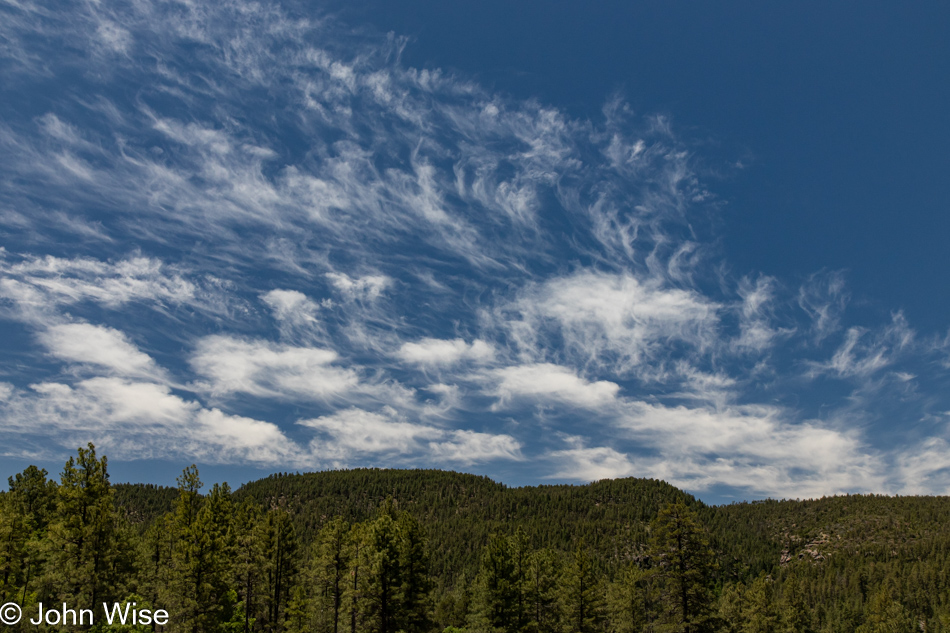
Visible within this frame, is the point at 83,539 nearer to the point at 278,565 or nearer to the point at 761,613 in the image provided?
the point at 278,565

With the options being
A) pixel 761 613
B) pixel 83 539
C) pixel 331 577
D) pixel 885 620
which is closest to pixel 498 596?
pixel 331 577

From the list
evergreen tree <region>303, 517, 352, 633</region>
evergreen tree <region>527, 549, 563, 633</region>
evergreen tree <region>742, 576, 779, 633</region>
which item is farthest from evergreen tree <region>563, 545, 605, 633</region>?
evergreen tree <region>742, 576, 779, 633</region>

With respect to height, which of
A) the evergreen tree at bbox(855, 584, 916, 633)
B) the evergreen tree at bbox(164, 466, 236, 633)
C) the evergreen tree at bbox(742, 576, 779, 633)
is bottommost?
the evergreen tree at bbox(855, 584, 916, 633)

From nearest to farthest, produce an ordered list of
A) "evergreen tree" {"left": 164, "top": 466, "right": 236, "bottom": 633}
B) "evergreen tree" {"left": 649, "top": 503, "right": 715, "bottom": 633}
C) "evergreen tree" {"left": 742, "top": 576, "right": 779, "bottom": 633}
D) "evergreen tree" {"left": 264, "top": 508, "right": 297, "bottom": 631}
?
"evergreen tree" {"left": 649, "top": 503, "right": 715, "bottom": 633}
"evergreen tree" {"left": 164, "top": 466, "right": 236, "bottom": 633}
"evergreen tree" {"left": 264, "top": 508, "right": 297, "bottom": 631}
"evergreen tree" {"left": 742, "top": 576, "right": 779, "bottom": 633}

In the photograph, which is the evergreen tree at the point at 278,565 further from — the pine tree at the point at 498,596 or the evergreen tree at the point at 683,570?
the evergreen tree at the point at 683,570

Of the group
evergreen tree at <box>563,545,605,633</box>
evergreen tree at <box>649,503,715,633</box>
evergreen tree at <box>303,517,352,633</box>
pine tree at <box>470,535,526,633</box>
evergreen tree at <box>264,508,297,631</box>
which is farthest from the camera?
evergreen tree at <box>563,545,605,633</box>

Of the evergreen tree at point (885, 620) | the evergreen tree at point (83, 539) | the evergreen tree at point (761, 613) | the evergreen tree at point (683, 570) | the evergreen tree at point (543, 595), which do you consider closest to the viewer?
the evergreen tree at point (83, 539)

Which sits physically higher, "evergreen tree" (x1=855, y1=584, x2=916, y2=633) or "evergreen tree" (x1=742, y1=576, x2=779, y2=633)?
"evergreen tree" (x1=742, y1=576, x2=779, y2=633)

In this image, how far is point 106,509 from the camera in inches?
1344

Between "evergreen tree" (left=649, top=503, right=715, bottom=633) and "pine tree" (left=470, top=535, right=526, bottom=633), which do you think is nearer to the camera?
"evergreen tree" (left=649, top=503, right=715, bottom=633)

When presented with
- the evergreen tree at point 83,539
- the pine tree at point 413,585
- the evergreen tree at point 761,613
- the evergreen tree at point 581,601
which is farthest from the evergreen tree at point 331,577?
the evergreen tree at point 761,613

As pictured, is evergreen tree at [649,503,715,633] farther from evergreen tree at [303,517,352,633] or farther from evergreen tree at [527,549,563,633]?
evergreen tree at [303,517,352,633]

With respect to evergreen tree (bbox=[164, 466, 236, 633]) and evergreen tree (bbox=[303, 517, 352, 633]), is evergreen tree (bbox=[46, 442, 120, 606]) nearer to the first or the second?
evergreen tree (bbox=[164, 466, 236, 633])

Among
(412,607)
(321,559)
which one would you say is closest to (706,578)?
(412,607)
